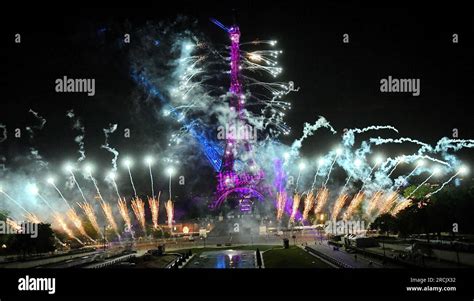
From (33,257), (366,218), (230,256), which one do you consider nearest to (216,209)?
(366,218)

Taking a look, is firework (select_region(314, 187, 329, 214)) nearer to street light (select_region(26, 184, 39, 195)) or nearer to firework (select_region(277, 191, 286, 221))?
firework (select_region(277, 191, 286, 221))

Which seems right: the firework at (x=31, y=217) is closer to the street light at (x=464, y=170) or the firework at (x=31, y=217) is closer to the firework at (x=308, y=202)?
the firework at (x=308, y=202)

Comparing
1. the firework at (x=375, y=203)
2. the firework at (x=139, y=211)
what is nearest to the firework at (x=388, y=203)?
the firework at (x=375, y=203)

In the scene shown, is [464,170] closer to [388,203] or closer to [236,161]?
[388,203]

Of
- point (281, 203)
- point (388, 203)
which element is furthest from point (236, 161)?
point (388, 203)

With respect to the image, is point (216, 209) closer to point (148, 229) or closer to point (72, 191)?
point (148, 229)

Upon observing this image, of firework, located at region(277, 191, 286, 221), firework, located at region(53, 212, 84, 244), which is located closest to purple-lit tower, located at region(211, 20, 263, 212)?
firework, located at region(277, 191, 286, 221)

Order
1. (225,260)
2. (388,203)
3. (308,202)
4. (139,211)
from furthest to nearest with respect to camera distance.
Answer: (139,211), (308,202), (388,203), (225,260)
